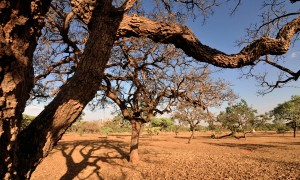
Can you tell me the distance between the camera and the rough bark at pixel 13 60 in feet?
5.43

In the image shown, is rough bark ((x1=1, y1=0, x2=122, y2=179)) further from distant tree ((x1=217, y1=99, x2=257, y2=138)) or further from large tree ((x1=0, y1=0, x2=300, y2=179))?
distant tree ((x1=217, y1=99, x2=257, y2=138))

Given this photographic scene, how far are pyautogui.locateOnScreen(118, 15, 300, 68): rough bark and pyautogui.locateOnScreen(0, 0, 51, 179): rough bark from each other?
155 centimetres

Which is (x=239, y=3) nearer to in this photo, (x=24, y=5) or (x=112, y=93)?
(x=24, y=5)

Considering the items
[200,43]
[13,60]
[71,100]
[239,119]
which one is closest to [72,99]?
[71,100]

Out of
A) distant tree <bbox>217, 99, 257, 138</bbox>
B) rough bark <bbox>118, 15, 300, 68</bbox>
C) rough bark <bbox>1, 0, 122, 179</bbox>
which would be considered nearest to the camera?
rough bark <bbox>1, 0, 122, 179</bbox>

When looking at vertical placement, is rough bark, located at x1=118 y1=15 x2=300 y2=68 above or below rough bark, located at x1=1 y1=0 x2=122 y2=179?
above

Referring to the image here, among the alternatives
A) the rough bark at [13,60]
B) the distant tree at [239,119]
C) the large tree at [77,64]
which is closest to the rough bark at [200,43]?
the large tree at [77,64]

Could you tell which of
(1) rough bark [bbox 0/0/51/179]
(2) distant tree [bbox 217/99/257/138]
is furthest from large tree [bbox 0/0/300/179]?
(2) distant tree [bbox 217/99/257/138]

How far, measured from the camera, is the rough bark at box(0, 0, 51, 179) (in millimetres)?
1655

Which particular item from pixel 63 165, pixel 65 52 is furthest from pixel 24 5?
pixel 63 165

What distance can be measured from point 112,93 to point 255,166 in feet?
32.9

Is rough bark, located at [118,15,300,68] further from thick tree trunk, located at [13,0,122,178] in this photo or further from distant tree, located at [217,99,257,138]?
distant tree, located at [217,99,257,138]

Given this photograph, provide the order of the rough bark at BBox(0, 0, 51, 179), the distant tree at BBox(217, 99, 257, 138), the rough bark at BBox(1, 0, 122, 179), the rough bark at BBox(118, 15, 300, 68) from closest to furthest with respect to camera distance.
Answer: the rough bark at BBox(0, 0, 51, 179), the rough bark at BBox(1, 0, 122, 179), the rough bark at BBox(118, 15, 300, 68), the distant tree at BBox(217, 99, 257, 138)

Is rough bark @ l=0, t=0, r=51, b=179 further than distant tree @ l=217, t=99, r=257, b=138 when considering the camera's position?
No
